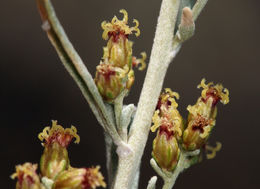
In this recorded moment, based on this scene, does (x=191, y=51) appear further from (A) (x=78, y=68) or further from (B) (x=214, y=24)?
(A) (x=78, y=68)

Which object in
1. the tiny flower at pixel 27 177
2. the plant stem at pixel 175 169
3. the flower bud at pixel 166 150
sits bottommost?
the plant stem at pixel 175 169

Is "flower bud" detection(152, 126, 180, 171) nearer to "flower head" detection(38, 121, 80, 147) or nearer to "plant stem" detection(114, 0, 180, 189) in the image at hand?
"plant stem" detection(114, 0, 180, 189)

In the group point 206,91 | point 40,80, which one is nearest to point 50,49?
point 40,80

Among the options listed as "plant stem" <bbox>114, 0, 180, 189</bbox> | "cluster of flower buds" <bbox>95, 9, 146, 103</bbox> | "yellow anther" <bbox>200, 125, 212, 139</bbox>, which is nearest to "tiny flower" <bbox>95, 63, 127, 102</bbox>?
"cluster of flower buds" <bbox>95, 9, 146, 103</bbox>

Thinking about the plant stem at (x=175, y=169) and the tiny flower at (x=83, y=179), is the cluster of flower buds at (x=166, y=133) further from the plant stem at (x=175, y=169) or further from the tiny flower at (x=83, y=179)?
the tiny flower at (x=83, y=179)

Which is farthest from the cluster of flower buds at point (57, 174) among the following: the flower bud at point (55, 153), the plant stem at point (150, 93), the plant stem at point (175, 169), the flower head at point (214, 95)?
the flower head at point (214, 95)

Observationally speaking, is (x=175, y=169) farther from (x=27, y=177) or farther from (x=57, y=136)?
(x=27, y=177)

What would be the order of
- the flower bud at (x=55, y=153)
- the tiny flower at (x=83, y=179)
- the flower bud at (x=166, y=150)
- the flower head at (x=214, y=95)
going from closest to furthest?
the tiny flower at (x=83, y=179) < the flower bud at (x=55, y=153) < the flower bud at (x=166, y=150) < the flower head at (x=214, y=95)
